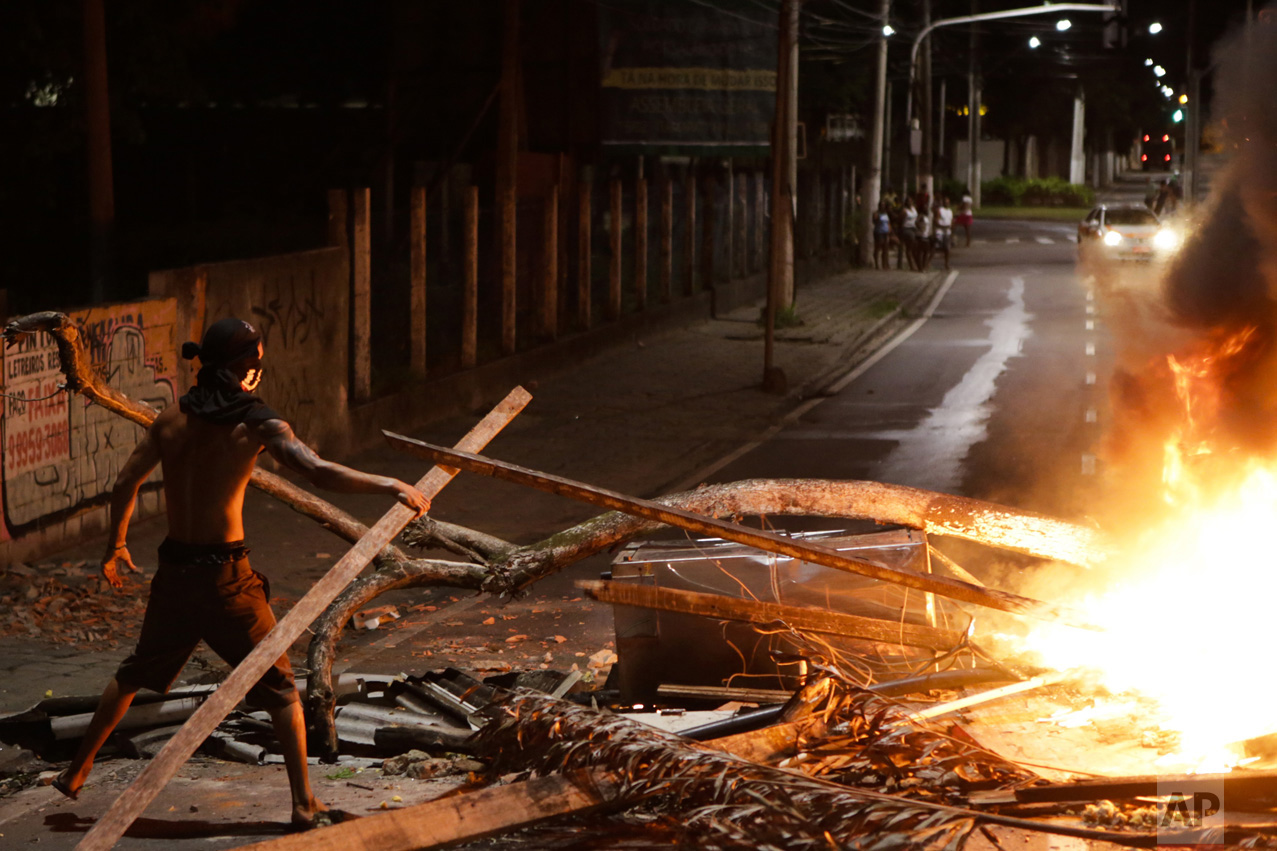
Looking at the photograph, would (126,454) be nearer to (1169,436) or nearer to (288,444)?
(288,444)

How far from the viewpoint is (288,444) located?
512cm

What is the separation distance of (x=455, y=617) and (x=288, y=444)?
4087 mm

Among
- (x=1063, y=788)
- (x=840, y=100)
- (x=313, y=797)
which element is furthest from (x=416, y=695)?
(x=840, y=100)

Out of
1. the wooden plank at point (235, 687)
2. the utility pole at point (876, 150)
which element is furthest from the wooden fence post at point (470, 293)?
the utility pole at point (876, 150)

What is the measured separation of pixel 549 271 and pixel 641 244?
411 centimetres

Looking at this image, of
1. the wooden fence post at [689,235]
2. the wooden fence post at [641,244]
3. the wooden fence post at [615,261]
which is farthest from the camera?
the wooden fence post at [689,235]

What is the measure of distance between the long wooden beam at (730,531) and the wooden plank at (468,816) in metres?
0.93

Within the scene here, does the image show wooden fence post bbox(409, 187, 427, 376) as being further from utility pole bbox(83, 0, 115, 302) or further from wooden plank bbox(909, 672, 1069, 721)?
wooden plank bbox(909, 672, 1069, 721)

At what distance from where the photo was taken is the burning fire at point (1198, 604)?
233 inches

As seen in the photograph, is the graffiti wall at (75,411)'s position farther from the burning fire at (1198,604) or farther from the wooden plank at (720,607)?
the burning fire at (1198,604)

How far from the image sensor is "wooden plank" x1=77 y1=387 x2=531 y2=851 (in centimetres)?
447

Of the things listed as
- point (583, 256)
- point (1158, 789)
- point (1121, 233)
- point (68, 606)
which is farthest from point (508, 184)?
point (1121, 233)

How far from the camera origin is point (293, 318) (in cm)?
1325

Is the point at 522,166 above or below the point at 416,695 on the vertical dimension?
above
